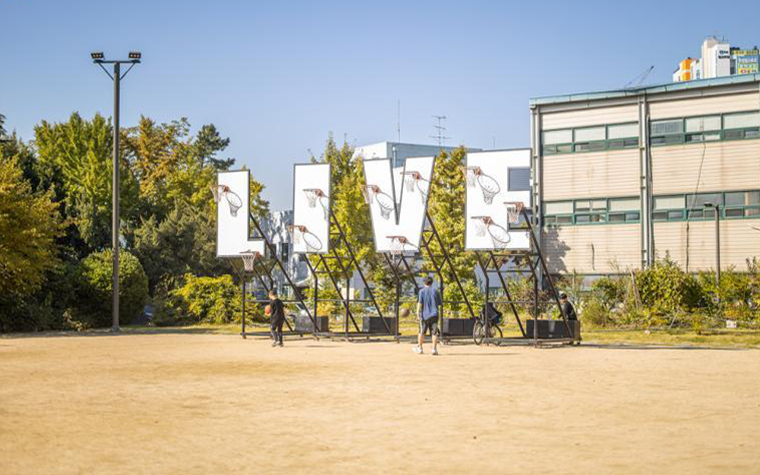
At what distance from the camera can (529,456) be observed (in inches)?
396

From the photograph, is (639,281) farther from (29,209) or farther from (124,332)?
(29,209)

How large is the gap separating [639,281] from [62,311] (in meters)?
23.4

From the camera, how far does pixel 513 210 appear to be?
28.0 m

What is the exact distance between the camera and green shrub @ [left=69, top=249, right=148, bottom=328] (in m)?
39.7

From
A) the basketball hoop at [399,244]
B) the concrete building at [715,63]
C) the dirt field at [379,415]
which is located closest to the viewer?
the dirt field at [379,415]

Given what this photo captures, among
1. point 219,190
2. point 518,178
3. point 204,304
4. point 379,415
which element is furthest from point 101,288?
point 379,415

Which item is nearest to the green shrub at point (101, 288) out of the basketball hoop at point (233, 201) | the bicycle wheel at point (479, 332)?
the basketball hoop at point (233, 201)

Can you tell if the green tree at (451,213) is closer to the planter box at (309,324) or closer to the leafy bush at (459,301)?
the leafy bush at (459,301)

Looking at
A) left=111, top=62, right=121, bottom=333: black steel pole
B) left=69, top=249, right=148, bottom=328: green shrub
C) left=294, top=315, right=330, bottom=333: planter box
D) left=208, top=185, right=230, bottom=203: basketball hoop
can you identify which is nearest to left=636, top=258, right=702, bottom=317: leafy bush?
left=294, top=315, right=330, bottom=333: planter box

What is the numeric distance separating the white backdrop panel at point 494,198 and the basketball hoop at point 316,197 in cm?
522

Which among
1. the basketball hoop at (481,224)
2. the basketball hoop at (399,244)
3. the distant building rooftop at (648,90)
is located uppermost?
the distant building rooftop at (648,90)

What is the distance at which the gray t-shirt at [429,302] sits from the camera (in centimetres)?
2489

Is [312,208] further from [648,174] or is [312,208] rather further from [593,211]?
[648,174]

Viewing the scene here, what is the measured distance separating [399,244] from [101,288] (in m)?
15.8
